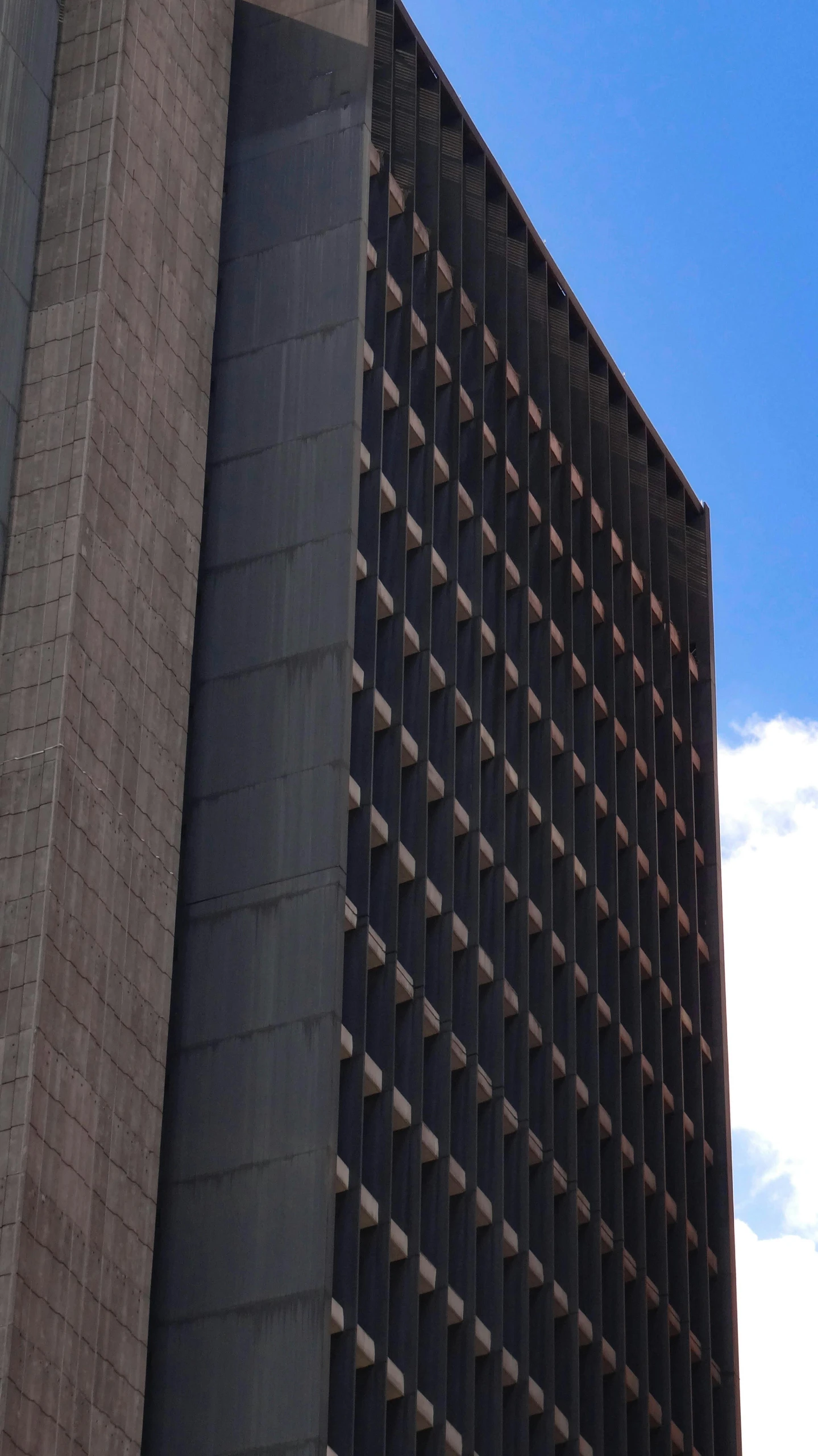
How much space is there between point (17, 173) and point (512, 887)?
27095 millimetres

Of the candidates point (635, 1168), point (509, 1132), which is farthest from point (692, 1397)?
point (509, 1132)

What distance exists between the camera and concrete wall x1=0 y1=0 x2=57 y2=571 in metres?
70.4

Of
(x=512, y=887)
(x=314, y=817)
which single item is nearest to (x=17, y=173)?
(x=314, y=817)

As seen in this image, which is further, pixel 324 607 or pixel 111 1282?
pixel 324 607

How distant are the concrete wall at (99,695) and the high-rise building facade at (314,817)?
153mm

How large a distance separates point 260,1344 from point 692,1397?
32245 mm

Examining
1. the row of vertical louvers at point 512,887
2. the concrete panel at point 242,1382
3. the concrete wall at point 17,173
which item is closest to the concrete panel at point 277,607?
the row of vertical louvers at point 512,887

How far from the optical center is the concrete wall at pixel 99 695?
60344mm

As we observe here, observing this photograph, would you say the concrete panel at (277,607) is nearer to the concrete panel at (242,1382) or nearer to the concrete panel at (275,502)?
the concrete panel at (275,502)

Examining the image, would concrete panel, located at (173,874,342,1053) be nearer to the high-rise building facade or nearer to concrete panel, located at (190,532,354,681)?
the high-rise building facade

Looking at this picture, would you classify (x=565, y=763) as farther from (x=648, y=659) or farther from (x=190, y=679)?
(x=190, y=679)

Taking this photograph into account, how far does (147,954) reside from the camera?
222 ft

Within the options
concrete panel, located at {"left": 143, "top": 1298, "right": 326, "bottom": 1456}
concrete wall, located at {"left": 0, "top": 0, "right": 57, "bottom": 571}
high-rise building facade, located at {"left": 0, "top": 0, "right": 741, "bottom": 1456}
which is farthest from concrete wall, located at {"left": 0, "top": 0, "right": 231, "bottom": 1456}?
concrete panel, located at {"left": 143, "top": 1298, "right": 326, "bottom": 1456}

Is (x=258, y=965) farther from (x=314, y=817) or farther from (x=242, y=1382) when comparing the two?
(x=242, y=1382)
